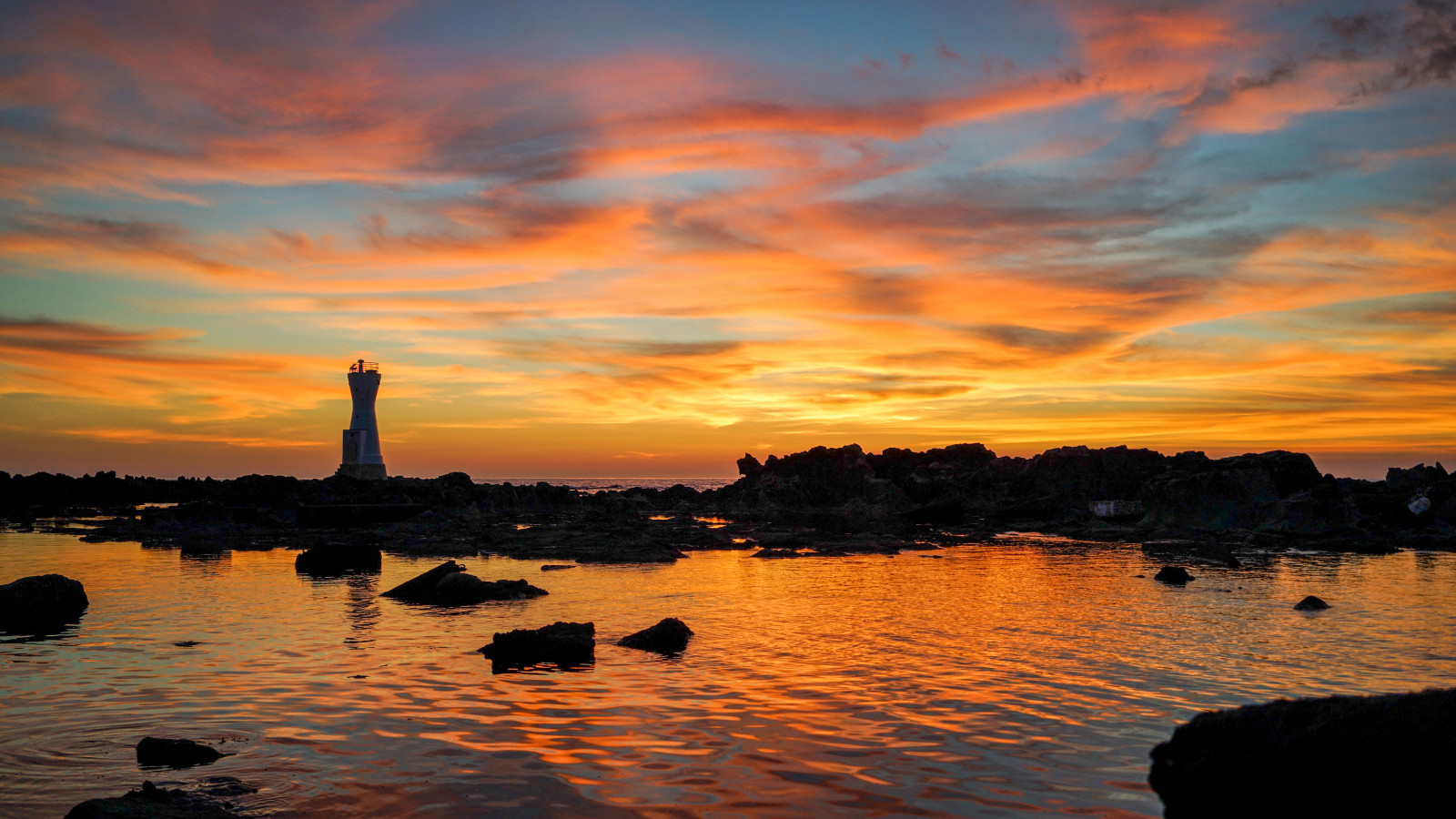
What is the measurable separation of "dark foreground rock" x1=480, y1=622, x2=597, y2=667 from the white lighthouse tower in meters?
71.2

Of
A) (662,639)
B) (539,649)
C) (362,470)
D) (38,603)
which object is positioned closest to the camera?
(539,649)

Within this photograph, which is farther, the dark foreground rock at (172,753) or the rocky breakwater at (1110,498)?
the rocky breakwater at (1110,498)

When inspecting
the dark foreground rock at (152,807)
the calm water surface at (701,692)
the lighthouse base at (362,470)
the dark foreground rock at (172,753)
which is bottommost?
the calm water surface at (701,692)

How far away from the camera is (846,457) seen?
82938 millimetres

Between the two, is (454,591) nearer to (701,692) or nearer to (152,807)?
(701,692)

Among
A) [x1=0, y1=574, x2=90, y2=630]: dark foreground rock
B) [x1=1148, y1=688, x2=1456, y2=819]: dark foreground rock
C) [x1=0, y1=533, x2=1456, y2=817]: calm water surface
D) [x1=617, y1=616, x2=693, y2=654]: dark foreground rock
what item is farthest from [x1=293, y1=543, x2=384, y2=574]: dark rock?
[x1=1148, y1=688, x2=1456, y2=819]: dark foreground rock

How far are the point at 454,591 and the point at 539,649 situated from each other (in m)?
9.09

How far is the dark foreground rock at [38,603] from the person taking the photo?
19359 millimetres

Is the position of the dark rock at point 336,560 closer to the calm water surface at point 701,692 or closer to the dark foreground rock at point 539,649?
the calm water surface at point 701,692

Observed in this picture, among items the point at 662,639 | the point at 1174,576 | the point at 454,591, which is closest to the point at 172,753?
the point at 662,639

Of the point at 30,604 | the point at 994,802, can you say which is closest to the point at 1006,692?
the point at 994,802

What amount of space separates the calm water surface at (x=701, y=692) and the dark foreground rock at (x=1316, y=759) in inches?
66.5

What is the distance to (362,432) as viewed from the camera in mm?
81875

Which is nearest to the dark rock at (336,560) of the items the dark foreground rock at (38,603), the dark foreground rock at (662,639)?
the dark foreground rock at (38,603)
